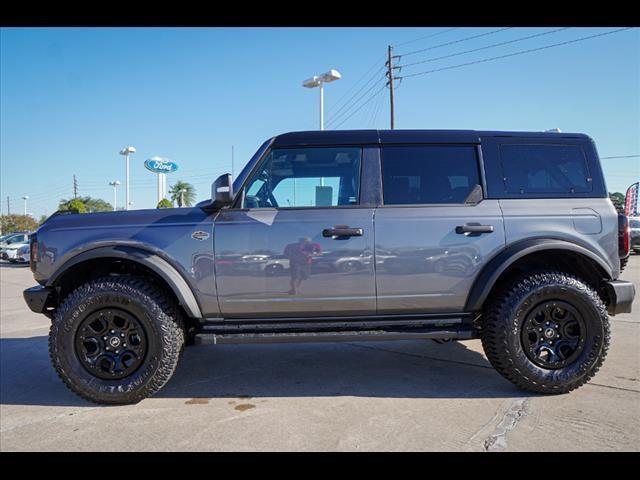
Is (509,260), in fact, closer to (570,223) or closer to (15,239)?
(570,223)

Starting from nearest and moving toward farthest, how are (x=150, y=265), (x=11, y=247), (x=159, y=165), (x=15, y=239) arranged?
(x=150, y=265)
(x=159, y=165)
(x=11, y=247)
(x=15, y=239)

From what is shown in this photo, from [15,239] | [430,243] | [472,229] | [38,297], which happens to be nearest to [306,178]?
[430,243]

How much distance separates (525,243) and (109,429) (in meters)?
3.43

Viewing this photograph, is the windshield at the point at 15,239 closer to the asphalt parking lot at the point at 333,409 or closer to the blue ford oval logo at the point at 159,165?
the blue ford oval logo at the point at 159,165

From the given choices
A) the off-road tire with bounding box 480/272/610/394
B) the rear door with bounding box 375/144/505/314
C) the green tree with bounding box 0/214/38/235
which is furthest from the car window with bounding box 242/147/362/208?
the green tree with bounding box 0/214/38/235

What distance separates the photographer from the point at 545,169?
348 cm

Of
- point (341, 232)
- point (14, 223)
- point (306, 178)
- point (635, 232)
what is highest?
point (14, 223)

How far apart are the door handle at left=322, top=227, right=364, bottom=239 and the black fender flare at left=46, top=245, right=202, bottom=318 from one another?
121cm

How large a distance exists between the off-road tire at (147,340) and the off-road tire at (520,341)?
8.70ft

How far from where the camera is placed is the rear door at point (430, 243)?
128 inches

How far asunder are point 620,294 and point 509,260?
39.1 inches

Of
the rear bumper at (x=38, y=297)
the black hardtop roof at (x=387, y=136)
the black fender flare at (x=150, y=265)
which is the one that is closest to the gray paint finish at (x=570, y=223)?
the black hardtop roof at (x=387, y=136)

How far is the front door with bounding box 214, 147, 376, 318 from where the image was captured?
10.6 feet
